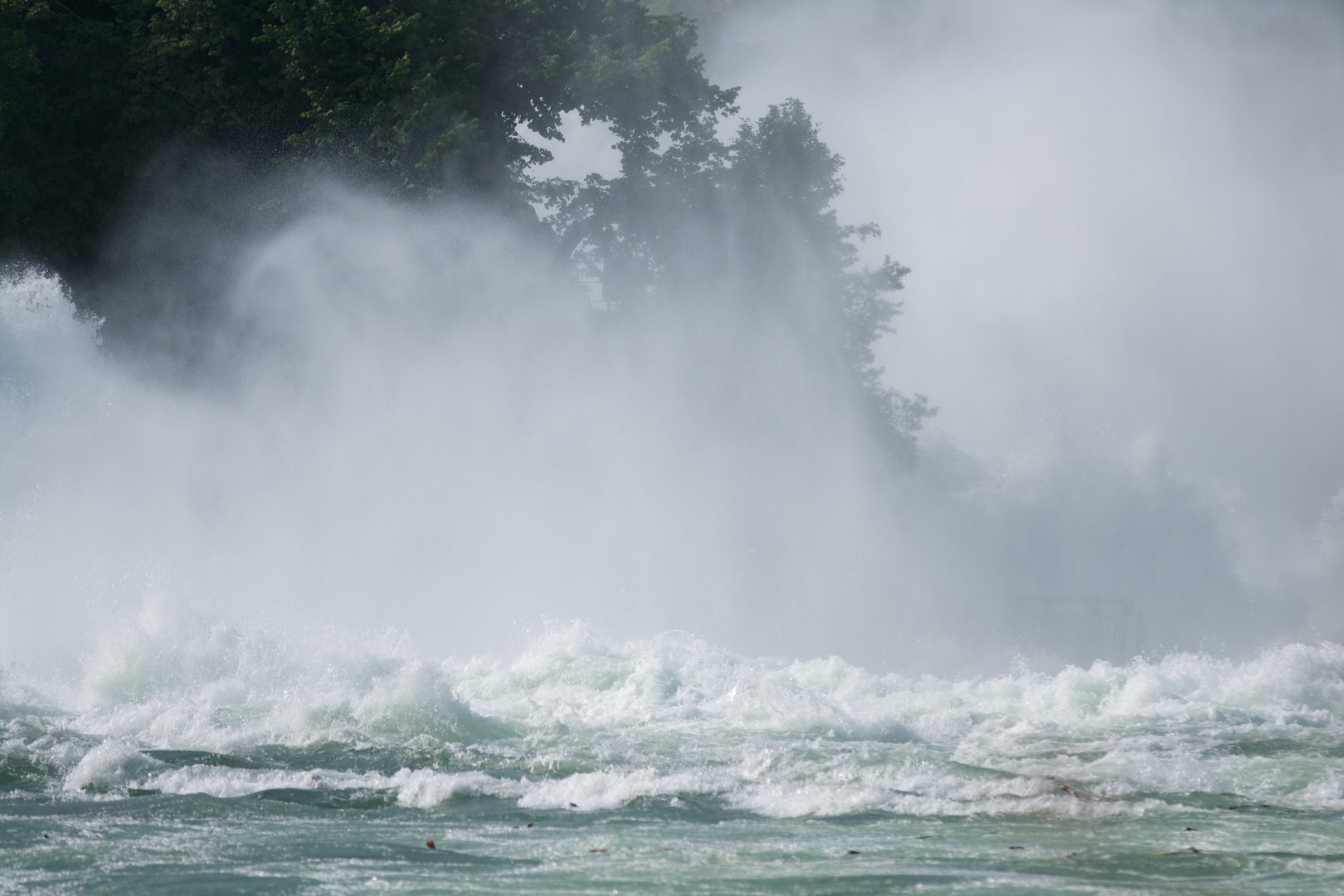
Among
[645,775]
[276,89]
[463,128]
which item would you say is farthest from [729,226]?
[645,775]

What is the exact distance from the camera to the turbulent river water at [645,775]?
242 inches

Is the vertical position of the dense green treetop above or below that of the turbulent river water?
above

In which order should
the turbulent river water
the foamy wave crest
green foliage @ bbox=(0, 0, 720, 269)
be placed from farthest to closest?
green foliage @ bbox=(0, 0, 720, 269) < the foamy wave crest < the turbulent river water

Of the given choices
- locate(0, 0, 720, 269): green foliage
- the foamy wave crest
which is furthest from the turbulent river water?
locate(0, 0, 720, 269): green foliage

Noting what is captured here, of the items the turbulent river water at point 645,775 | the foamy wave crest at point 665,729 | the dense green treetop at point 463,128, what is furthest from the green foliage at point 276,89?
the turbulent river water at point 645,775

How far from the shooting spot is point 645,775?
885cm

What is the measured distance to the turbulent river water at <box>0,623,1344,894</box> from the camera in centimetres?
614

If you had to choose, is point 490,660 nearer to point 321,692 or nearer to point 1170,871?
point 321,692

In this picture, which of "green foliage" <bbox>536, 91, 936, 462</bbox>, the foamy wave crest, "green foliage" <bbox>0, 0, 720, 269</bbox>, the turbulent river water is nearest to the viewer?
the turbulent river water

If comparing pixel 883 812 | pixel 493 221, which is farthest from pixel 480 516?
pixel 883 812

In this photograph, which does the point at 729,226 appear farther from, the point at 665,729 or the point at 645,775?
the point at 645,775

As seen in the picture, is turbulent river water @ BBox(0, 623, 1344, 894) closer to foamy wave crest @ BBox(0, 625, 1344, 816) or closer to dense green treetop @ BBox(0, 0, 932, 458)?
foamy wave crest @ BBox(0, 625, 1344, 816)

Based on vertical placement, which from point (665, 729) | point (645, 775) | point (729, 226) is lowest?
point (645, 775)

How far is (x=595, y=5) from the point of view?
2514 cm
